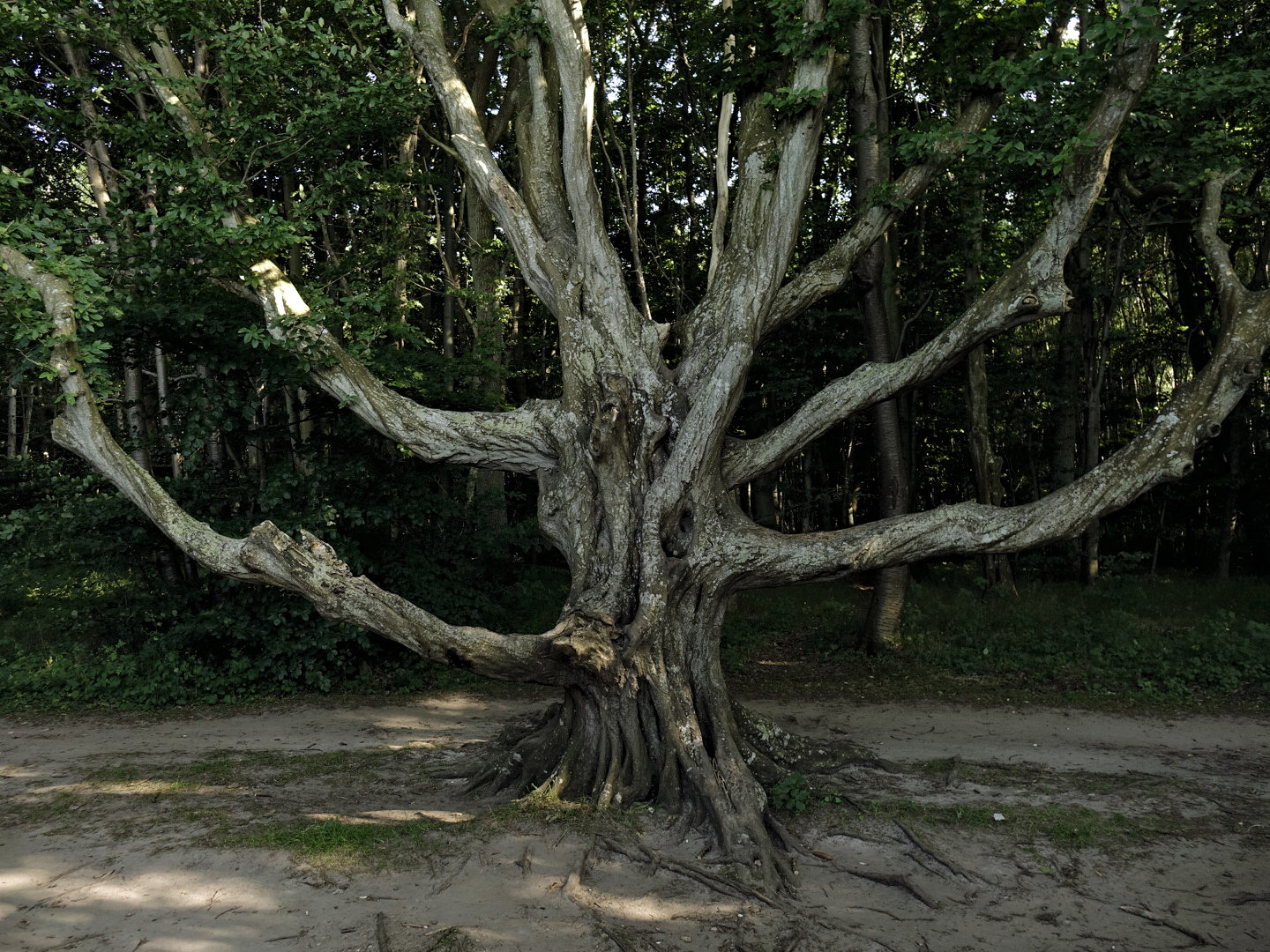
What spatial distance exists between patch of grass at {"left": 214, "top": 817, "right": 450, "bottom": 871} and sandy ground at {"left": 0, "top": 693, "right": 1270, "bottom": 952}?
0.23 ft

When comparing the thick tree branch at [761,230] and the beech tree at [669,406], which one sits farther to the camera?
the thick tree branch at [761,230]

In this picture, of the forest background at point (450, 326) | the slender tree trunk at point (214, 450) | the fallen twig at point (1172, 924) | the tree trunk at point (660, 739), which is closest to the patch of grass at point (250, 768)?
the tree trunk at point (660, 739)

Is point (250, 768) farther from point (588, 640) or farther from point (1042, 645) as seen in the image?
point (1042, 645)

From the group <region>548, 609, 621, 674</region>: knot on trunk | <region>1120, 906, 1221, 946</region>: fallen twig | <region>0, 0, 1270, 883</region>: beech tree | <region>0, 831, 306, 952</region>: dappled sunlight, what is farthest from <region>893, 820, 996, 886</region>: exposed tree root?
<region>0, 831, 306, 952</region>: dappled sunlight

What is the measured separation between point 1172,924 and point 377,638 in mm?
8400

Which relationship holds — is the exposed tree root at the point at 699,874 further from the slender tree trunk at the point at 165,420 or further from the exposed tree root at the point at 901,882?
the slender tree trunk at the point at 165,420

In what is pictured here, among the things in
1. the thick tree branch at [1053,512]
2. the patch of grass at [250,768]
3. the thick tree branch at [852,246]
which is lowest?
the patch of grass at [250,768]

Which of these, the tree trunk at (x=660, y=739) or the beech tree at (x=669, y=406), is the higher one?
the beech tree at (x=669, y=406)

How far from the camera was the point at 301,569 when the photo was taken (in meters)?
6.12

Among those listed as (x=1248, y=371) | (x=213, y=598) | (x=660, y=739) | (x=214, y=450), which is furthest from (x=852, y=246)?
(x=213, y=598)

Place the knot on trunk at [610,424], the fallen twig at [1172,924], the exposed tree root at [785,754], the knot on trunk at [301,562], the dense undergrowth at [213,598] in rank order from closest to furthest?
the fallen twig at [1172,924] → the knot on trunk at [301,562] → the knot on trunk at [610,424] → the exposed tree root at [785,754] → the dense undergrowth at [213,598]

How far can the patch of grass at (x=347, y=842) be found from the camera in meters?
5.75

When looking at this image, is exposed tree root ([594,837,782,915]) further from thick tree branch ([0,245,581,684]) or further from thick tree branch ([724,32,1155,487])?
thick tree branch ([724,32,1155,487])

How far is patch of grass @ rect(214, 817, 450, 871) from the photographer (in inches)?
226
